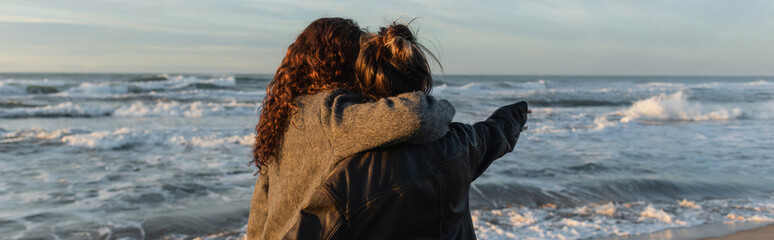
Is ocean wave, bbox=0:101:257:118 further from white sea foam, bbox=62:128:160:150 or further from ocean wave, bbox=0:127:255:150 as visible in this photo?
white sea foam, bbox=62:128:160:150

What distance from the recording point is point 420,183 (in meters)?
1.21

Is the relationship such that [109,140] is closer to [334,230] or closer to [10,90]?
[334,230]

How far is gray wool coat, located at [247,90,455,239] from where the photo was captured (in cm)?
115

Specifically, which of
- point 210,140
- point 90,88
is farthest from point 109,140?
point 90,88

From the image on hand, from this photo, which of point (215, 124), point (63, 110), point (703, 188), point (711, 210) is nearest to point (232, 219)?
point (711, 210)

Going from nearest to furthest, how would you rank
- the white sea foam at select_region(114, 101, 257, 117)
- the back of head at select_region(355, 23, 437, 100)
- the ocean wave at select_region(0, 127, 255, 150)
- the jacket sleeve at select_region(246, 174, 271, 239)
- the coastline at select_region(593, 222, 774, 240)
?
the back of head at select_region(355, 23, 437, 100) < the jacket sleeve at select_region(246, 174, 271, 239) < the coastline at select_region(593, 222, 774, 240) < the ocean wave at select_region(0, 127, 255, 150) < the white sea foam at select_region(114, 101, 257, 117)

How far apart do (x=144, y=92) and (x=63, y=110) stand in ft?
26.3

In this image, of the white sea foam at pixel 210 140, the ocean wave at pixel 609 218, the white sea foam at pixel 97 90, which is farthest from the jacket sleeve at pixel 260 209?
the white sea foam at pixel 97 90

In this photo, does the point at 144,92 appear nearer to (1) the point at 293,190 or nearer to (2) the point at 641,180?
(2) the point at 641,180

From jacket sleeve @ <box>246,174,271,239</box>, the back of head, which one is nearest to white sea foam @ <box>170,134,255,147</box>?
jacket sleeve @ <box>246,174,271,239</box>

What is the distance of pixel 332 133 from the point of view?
1.21 meters

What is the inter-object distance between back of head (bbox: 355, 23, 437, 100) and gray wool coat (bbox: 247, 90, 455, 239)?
6 centimetres

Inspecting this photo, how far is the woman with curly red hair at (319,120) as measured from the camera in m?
1.16

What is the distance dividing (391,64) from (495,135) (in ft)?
1.26
